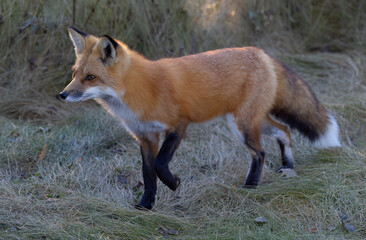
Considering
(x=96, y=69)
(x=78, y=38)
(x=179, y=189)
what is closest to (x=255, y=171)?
(x=179, y=189)

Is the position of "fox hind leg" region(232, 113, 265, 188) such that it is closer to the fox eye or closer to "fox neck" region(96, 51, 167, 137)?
"fox neck" region(96, 51, 167, 137)

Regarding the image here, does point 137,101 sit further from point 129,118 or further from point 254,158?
point 254,158

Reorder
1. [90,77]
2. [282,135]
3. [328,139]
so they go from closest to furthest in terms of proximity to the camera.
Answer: [90,77] → [328,139] → [282,135]

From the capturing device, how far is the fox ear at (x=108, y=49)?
11.1 feet

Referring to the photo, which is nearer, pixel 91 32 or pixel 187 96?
pixel 187 96

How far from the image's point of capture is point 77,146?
5.06 meters

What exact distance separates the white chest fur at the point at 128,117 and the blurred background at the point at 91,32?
2.61 metres

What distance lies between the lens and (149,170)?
390 cm

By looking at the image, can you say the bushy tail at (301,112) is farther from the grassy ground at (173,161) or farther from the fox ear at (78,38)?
the fox ear at (78,38)

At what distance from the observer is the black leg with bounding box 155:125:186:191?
365 centimetres

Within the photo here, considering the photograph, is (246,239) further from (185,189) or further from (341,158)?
(341,158)

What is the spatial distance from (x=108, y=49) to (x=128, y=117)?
22.8 inches

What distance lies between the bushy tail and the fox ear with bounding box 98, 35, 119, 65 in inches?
68.6

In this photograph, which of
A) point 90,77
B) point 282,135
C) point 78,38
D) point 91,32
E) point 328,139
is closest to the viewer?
point 90,77
